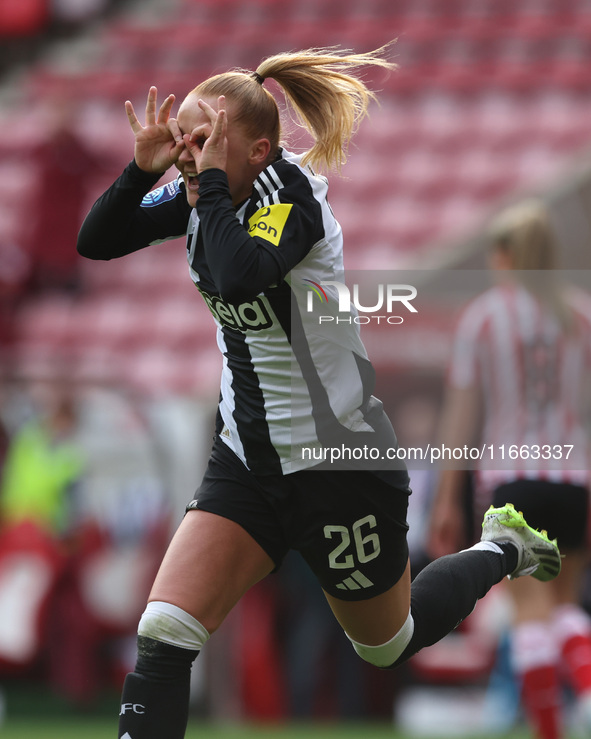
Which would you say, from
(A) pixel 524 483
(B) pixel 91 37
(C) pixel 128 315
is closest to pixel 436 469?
(A) pixel 524 483

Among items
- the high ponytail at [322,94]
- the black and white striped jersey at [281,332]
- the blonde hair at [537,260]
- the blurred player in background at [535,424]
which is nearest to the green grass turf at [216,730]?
the blurred player in background at [535,424]

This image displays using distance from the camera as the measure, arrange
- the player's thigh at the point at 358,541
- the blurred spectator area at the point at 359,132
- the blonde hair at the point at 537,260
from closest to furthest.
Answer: the player's thigh at the point at 358,541
the blonde hair at the point at 537,260
the blurred spectator area at the point at 359,132

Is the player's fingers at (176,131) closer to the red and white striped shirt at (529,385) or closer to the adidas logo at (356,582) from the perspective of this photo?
the adidas logo at (356,582)

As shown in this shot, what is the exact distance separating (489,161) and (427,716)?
4.78 m

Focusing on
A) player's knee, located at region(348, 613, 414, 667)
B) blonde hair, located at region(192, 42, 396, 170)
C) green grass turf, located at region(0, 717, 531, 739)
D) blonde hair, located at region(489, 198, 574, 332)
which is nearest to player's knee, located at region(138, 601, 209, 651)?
player's knee, located at region(348, 613, 414, 667)

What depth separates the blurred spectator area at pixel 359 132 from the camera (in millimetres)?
8875

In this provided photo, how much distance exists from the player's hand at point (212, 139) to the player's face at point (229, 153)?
0.4 inches

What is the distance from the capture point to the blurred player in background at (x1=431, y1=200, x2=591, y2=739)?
14.0 ft

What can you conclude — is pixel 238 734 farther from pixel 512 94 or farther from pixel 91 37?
pixel 91 37

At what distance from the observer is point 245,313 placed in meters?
2.99

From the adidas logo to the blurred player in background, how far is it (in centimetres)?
122

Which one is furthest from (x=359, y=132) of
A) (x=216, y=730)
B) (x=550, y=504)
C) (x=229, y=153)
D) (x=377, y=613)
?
(x=377, y=613)

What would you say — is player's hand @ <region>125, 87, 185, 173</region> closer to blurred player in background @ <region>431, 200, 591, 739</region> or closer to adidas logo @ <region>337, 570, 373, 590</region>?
adidas logo @ <region>337, 570, 373, 590</region>

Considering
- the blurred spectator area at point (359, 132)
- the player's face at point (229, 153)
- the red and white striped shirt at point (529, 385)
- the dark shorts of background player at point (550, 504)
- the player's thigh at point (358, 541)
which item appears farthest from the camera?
the blurred spectator area at point (359, 132)
